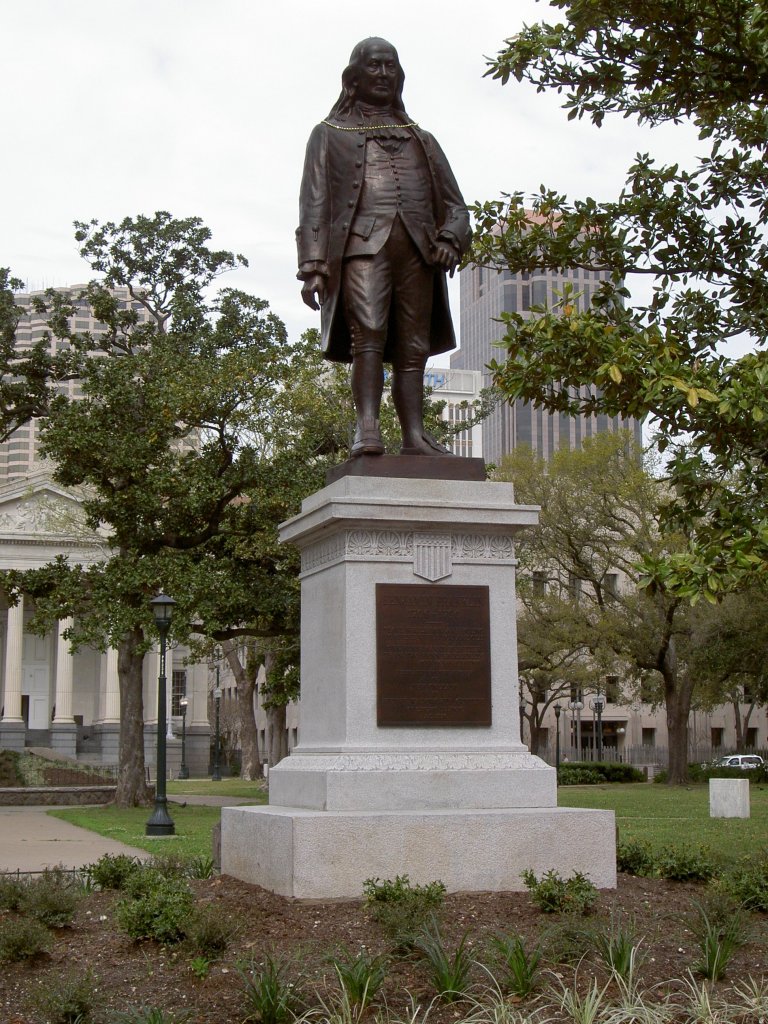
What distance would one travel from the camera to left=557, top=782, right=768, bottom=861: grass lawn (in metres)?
16.0

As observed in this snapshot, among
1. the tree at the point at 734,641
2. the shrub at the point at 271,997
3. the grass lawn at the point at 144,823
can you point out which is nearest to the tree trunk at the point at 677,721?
the tree at the point at 734,641

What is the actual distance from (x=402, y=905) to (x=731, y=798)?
17.7 m

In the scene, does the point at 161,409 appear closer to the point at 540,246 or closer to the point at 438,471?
the point at 540,246

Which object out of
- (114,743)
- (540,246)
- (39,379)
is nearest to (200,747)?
(114,743)

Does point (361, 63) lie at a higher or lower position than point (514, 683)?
higher

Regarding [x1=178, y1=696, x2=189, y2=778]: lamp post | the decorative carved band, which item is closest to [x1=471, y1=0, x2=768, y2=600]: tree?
the decorative carved band

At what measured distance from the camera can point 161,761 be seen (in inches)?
993

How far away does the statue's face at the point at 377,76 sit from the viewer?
33.3ft

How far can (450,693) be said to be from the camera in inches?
362

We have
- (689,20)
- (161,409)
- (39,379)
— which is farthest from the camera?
(39,379)

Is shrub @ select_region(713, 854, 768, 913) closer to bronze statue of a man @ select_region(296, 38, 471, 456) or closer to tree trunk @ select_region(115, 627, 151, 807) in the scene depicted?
bronze statue of a man @ select_region(296, 38, 471, 456)

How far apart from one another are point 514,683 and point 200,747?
2918 inches

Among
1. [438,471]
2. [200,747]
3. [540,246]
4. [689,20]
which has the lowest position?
[200,747]

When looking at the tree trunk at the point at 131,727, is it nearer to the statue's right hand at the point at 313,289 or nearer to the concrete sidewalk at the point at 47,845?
the concrete sidewalk at the point at 47,845
